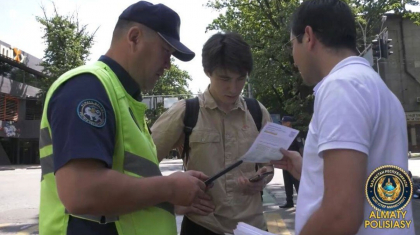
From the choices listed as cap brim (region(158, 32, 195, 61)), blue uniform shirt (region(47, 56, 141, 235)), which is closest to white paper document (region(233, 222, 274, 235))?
blue uniform shirt (region(47, 56, 141, 235))

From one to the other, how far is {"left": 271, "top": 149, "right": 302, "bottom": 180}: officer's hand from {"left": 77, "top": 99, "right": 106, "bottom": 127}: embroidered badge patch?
1141mm

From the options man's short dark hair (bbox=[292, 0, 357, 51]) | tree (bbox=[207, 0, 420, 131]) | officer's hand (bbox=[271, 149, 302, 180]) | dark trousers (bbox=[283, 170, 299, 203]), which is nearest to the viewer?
man's short dark hair (bbox=[292, 0, 357, 51])

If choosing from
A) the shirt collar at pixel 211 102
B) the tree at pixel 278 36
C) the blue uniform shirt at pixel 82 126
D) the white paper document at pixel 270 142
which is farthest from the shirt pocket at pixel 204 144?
the tree at pixel 278 36

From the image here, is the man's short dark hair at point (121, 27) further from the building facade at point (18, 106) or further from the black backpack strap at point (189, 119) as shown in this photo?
the building facade at point (18, 106)

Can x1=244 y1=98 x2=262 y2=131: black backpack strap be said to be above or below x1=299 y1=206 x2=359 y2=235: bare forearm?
above

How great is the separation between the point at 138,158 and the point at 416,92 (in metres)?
42.1

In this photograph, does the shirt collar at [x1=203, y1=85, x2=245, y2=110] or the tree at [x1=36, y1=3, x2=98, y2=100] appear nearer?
the shirt collar at [x1=203, y1=85, x2=245, y2=110]

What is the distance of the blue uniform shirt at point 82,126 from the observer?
148 centimetres

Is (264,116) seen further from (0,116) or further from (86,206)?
(0,116)

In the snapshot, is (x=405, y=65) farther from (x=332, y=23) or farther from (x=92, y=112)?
(x=92, y=112)

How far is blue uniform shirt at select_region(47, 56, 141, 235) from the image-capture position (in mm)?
1477

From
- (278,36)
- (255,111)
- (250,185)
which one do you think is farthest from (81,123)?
(278,36)

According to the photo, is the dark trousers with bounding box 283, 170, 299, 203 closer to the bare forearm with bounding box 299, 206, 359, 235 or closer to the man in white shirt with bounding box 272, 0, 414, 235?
the man in white shirt with bounding box 272, 0, 414, 235

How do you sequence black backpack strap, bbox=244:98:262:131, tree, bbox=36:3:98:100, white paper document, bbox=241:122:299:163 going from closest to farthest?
white paper document, bbox=241:122:299:163 < black backpack strap, bbox=244:98:262:131 < tree, bbox=36:3:98:100
